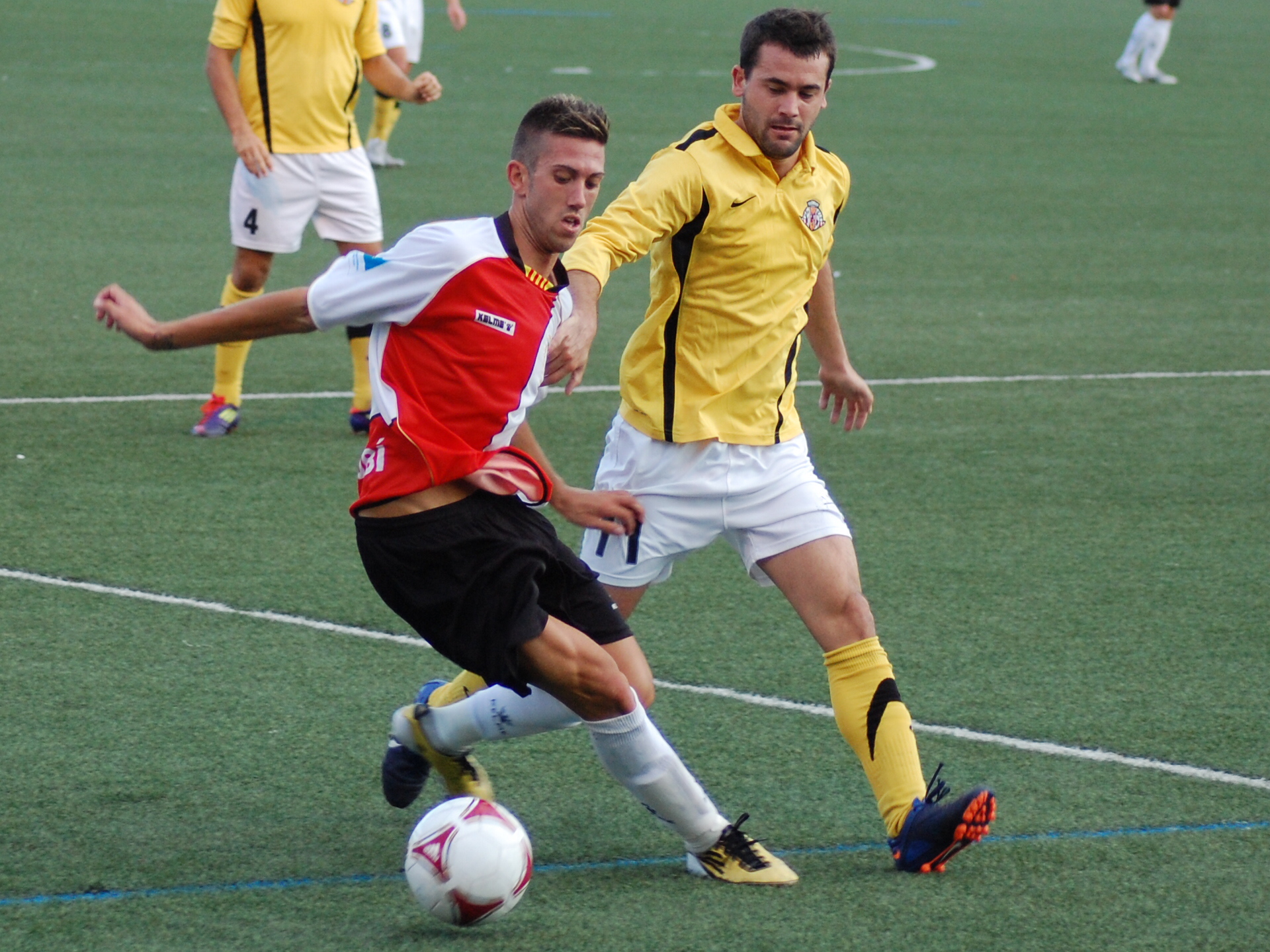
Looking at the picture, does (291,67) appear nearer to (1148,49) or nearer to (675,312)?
(675,312)

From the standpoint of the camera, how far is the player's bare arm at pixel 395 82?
8.88 meters

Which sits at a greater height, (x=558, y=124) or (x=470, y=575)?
(x=558, y=124)

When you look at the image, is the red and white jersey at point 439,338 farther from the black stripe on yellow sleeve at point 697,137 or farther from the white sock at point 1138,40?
the white sock at point 1138,40

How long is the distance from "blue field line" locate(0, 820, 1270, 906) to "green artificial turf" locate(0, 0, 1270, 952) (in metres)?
0.03

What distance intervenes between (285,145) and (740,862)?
5.26 metres

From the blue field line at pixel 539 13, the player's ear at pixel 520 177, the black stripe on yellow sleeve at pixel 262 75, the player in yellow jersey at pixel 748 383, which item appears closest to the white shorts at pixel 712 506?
the player in yellow jersey at pixel 748 383

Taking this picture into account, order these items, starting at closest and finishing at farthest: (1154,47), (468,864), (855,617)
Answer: (468,864)
(855,617)
(1154,47)

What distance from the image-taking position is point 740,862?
13.9ft

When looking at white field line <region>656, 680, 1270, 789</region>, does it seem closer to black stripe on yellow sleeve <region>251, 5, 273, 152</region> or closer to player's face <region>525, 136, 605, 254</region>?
player's face <region>525, 136, 605, 254</region>

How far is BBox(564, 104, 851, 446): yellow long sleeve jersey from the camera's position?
4.57 m

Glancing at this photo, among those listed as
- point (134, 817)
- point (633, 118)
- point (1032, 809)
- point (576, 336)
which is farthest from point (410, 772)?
point (633, 118)

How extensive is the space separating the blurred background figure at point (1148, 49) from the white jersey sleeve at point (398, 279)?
21743 mm

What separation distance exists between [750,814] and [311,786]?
1.15 meters

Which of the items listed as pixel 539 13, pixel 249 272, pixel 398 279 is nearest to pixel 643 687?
pixel 398 279
